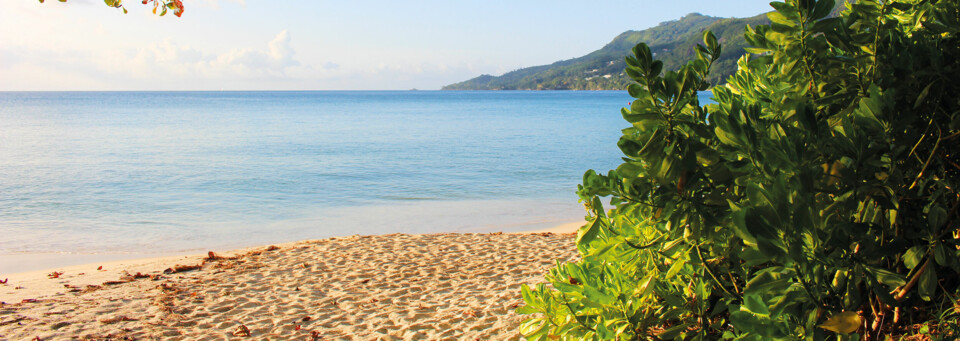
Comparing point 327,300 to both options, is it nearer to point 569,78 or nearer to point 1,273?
point 1,273

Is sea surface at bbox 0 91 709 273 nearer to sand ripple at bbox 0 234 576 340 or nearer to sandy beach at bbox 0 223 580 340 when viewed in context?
sandy beach at bbox 0 223 580 340

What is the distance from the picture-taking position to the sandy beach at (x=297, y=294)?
4.98m

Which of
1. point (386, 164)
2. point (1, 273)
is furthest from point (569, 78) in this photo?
point (1, 273)

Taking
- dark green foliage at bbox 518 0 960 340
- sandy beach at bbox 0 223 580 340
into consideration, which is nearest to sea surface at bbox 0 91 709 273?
sandy beach at bbox 0 223 580 340

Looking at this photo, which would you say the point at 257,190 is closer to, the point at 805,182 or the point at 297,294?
the point at 297,294

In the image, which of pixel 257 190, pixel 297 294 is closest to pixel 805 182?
pixel 297 294

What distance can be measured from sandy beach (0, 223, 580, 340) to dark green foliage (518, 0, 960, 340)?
311cm

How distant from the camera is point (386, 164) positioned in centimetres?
2145

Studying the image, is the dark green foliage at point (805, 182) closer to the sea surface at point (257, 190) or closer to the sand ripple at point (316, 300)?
the sand ripple at point (316, 300)

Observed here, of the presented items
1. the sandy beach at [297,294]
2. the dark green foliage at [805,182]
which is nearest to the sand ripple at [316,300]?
the sandy beach at [297,294]

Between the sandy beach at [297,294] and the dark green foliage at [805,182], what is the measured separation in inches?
123

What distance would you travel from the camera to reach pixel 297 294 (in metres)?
6.12

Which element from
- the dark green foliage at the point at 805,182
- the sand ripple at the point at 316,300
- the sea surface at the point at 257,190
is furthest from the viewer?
the sea surface at the point at 257,190

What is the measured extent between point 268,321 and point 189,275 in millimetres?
2469
